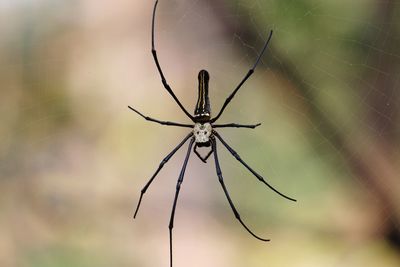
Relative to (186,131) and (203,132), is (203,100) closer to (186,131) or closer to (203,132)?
(203,132)

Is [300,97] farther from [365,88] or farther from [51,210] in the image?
[51,210]

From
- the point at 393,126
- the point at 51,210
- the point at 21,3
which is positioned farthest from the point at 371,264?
the point at 21,3

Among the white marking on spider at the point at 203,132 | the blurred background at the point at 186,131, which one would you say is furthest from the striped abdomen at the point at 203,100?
the blurred background at the point at 186,131

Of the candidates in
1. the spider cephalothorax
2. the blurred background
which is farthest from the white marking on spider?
the blurred background

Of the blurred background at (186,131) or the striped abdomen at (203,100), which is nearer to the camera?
the striped abdomen at (203,100)

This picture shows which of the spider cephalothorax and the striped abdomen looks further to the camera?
the spider cephalothorax

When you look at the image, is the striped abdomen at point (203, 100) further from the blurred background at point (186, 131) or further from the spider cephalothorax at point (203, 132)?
the blurred background at point (186, 131)

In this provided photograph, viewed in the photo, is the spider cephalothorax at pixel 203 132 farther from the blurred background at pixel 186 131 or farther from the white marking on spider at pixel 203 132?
the blurred background at pixel 186 131

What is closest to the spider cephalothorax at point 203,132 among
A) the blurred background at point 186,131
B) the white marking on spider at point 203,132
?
the white marking on spider at point 203,132

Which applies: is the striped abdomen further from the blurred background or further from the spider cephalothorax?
the blurred background
